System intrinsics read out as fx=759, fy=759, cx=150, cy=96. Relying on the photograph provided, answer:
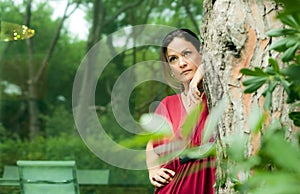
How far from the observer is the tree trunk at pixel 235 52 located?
3.10 ft

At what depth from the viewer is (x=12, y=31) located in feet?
21.9

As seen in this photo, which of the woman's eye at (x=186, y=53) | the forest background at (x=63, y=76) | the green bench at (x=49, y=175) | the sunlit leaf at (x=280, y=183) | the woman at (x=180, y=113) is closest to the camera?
the sunlit leaf at (x=280, y=183)

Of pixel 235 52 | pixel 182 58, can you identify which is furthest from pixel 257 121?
pixel 182 58

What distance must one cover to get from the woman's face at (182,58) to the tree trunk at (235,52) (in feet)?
3.21

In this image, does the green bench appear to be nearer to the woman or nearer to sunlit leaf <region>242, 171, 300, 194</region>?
the woman

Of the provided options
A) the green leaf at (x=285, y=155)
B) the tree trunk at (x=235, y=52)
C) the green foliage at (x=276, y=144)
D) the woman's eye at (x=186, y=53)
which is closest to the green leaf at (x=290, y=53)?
the green foliage at (x=276, y=144)

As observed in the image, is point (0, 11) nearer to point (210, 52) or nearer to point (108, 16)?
point (108, 16)

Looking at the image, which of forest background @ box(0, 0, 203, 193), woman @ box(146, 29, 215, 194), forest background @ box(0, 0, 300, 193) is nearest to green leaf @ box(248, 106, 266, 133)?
woman @ box(146, 29, 215, 194)

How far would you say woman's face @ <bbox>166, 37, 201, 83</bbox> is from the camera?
2.05 meters

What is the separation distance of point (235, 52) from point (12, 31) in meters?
Answer: 5.84

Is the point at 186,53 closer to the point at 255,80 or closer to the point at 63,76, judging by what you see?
the point at 255,80

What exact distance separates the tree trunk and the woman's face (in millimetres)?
978

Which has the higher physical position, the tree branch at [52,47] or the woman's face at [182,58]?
the tree branch at [52,47]

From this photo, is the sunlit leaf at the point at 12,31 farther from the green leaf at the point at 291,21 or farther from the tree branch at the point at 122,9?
the green leaf at the point at 291,21
